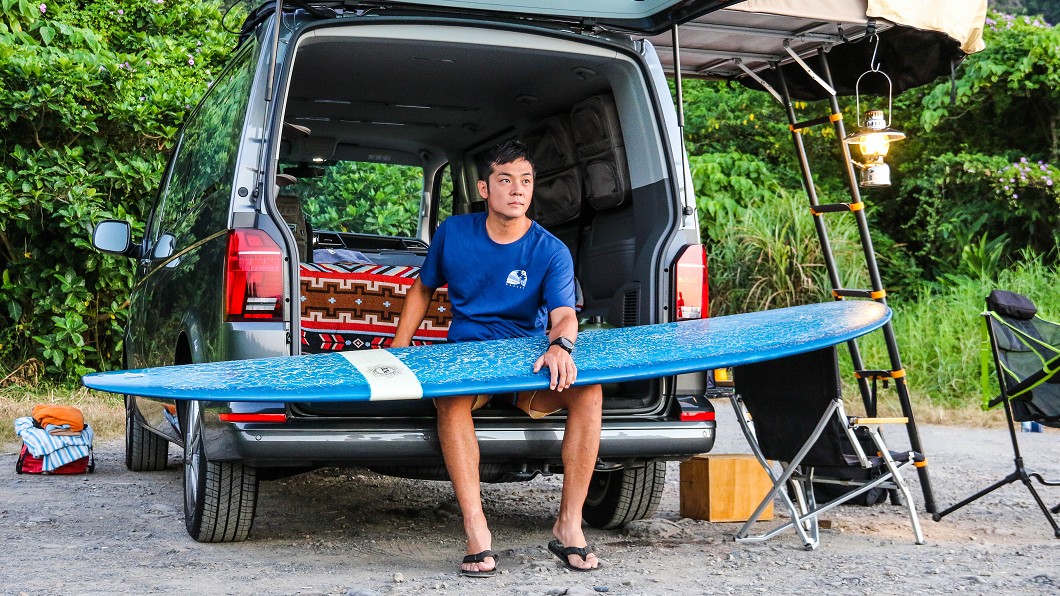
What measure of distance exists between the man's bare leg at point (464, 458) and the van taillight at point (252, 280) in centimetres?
62

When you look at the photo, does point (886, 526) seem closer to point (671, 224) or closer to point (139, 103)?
point (671, 224)

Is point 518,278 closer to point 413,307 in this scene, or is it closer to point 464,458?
point 413,307

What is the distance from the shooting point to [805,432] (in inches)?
169

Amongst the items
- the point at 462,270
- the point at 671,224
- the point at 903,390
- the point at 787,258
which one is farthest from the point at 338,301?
the point at 787,258

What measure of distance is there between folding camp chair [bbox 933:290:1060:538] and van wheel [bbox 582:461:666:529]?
1.22 m

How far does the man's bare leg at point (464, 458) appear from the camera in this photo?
3.65m

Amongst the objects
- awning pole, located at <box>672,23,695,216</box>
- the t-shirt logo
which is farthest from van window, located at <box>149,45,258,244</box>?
awning pole, located at <box>672,23,695,216</box>

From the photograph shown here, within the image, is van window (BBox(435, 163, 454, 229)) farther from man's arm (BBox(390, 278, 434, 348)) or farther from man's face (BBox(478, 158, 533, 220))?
man's face (BBox(478, 158, 533, 220))

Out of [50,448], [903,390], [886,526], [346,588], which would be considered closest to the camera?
[346,588]

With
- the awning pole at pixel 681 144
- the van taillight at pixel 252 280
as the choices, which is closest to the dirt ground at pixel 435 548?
the van taillight at pixel 252 280

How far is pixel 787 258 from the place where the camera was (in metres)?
10.9

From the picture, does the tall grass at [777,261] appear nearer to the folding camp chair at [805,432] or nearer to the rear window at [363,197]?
the rear window at [363,197]

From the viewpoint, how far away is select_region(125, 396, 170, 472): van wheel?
6145 millimetres

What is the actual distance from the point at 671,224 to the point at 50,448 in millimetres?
3604
